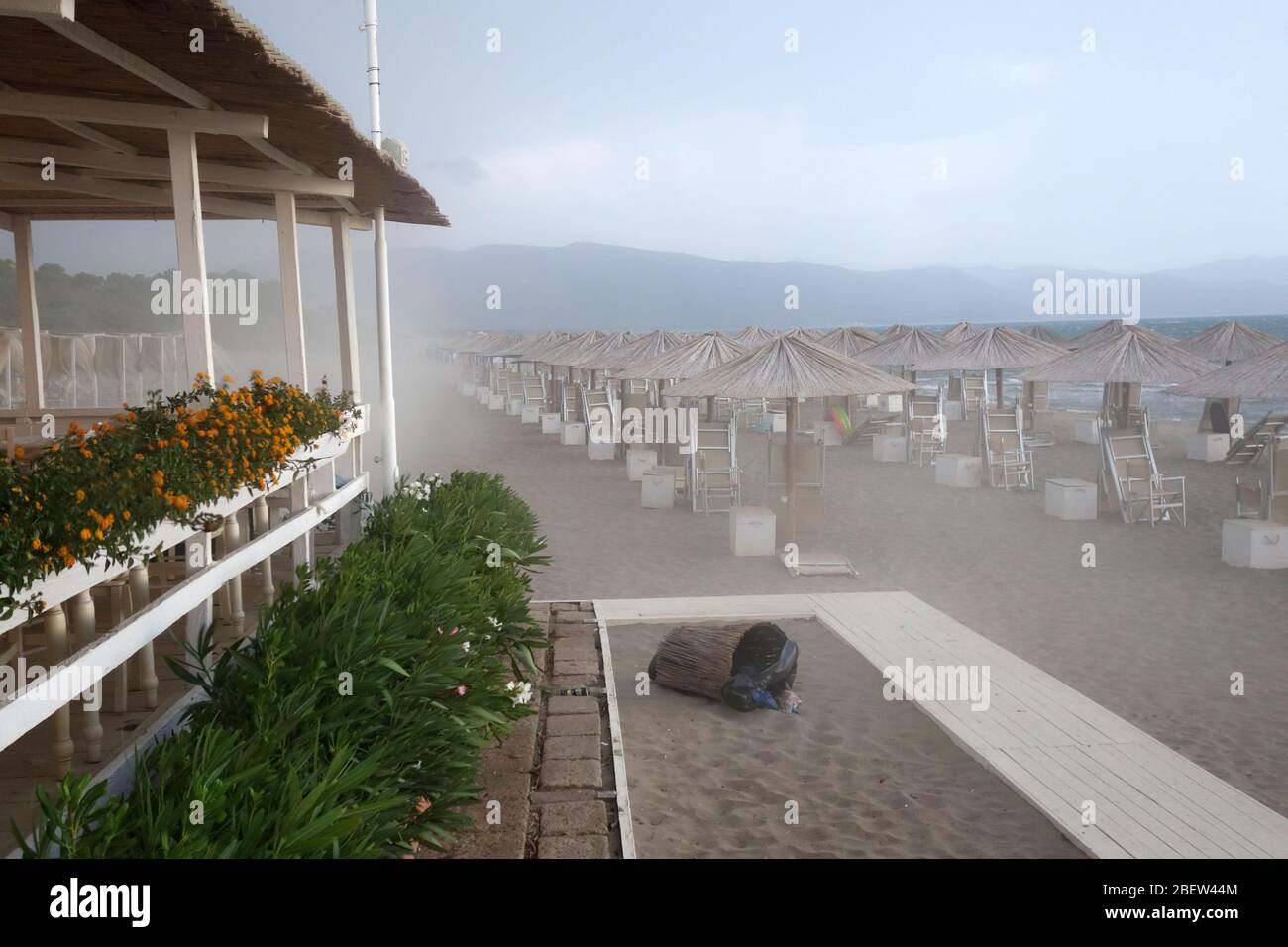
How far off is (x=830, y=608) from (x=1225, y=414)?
14.7 m

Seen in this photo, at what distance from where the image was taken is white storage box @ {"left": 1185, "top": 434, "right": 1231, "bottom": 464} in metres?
17.8

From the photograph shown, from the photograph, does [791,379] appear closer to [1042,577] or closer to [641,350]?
[1042,577]

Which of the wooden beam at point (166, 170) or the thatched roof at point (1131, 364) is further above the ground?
the wooden beam at point (166, 170)

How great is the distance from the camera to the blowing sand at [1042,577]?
20.8 ft

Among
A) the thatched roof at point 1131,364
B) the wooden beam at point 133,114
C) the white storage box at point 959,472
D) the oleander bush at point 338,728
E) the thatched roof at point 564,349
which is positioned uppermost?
the wooden beam at point 133,114

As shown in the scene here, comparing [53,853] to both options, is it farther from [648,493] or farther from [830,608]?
[648,493]

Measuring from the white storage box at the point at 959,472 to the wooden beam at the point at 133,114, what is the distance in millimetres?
12864

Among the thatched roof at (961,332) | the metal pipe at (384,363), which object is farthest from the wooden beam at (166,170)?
the thatched roof at (961,332)

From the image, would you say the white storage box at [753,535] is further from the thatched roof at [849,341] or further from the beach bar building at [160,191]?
the thatched roof at [849,341]

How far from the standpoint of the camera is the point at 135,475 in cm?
348

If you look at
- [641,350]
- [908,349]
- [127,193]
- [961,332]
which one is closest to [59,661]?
[127,193]

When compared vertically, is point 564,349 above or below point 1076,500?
above

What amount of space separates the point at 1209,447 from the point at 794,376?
10811mm

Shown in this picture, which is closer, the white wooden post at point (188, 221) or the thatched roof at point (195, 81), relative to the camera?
the thatched roof at point (195, 81)
